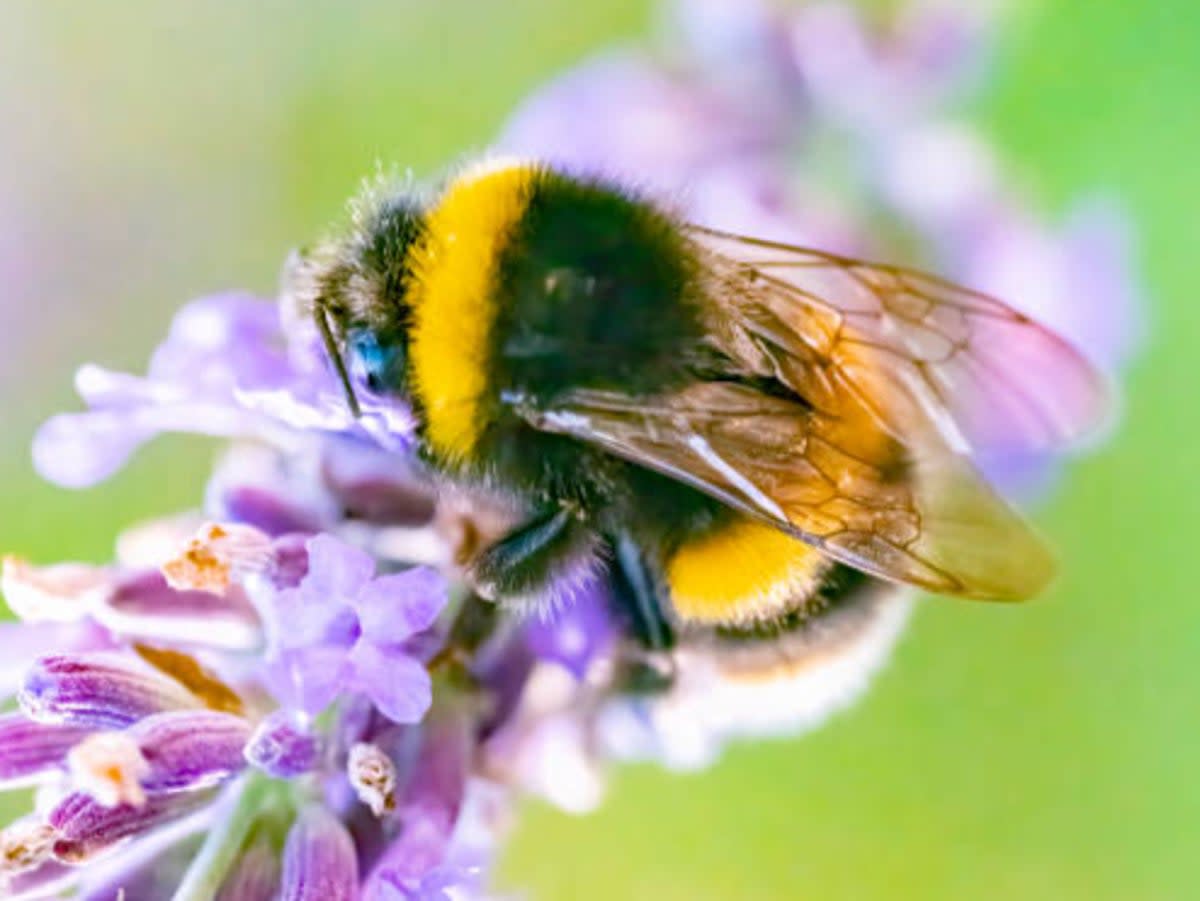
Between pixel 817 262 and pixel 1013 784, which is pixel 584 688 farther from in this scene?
pixel 1013 784

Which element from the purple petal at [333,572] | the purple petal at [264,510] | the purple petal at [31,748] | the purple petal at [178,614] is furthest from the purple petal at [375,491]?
the purple petal at [31,748]

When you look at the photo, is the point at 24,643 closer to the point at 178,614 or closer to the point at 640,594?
the point at 178,614

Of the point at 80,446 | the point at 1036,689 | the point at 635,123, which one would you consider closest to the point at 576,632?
the point at 80,446

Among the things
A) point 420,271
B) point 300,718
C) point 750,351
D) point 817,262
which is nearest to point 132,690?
point 300,718

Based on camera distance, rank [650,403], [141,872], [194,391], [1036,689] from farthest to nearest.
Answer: [1036,689]
[194,391]
[141,872]
[650,403]

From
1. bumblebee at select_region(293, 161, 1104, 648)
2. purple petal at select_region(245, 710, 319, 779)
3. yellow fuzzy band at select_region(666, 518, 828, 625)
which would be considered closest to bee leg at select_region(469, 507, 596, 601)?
bumblebee at select_region(293, 161, 1104, 648)

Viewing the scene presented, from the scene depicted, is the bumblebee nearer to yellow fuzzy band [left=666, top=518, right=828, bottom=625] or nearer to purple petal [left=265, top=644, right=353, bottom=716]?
yellow fuzzy band [left=666, top=518, right=828, bottom=625]
